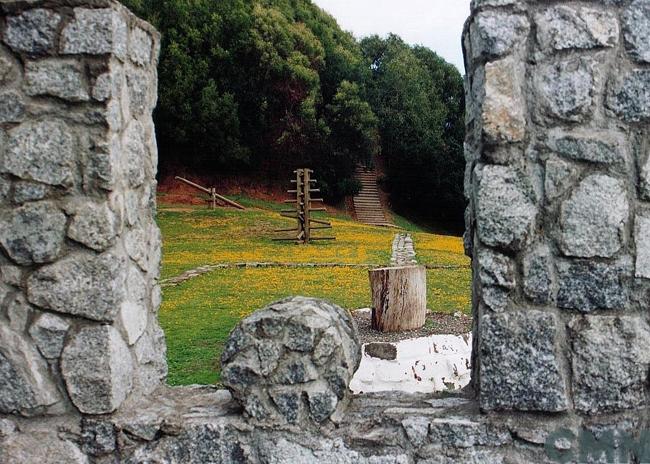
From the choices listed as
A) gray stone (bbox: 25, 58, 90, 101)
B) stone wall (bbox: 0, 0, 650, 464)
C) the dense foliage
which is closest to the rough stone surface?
stone wall (bbox: 0, 0, 650, 464)

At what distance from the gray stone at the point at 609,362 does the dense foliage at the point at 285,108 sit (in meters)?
25.0

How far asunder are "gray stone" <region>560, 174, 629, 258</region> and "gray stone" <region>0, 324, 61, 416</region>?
1.98 metres

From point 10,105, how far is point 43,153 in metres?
0.22

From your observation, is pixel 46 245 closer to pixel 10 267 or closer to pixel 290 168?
pixel 10 267

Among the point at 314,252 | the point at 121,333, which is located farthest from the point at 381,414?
the point at 314,252

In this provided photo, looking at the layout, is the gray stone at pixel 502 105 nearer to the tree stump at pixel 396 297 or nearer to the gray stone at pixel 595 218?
the gray stone at pixel 595 218

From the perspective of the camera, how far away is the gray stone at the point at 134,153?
2646mm

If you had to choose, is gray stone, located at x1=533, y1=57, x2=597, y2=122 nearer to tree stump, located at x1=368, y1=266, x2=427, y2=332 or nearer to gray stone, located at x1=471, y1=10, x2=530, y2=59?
gray stone, located at x1=471, y1=10, x2=530, y2=59

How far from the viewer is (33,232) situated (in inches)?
97.2

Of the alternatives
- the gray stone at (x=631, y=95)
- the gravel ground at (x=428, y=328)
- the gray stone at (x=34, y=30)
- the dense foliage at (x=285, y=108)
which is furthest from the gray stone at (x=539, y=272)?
the dense foliage at (x=285, y=108)

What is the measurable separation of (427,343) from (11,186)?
444 cm

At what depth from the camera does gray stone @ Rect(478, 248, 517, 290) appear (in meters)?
A: 2.34

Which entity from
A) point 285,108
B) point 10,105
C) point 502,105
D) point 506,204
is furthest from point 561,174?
point 285,108

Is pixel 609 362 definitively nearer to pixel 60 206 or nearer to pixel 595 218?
pixel 595 218
